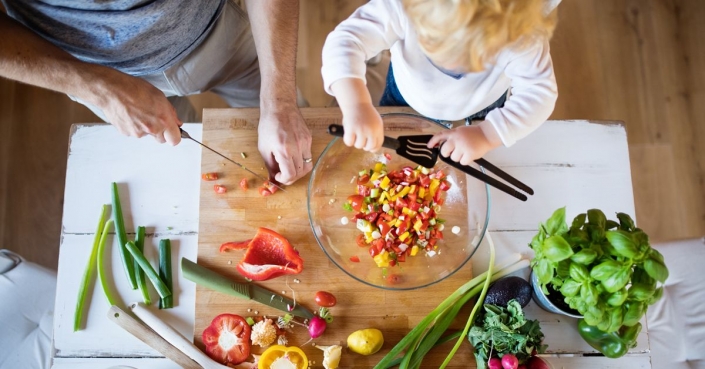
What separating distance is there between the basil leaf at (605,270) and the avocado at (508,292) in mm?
262

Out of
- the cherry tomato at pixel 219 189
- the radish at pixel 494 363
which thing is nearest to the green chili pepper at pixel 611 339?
the radish at pixel 494 363

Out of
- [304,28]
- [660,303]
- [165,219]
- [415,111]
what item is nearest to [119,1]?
[165,219]

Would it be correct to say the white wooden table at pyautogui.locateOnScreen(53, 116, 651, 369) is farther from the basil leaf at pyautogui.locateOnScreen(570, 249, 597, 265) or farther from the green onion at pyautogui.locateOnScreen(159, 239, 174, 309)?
the basil leaf at pyautogui.locateOnScreen(570, 249, 597, 265)

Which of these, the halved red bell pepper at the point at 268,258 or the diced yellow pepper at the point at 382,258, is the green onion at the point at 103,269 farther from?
the diced yellow pepper at the point at 382,258

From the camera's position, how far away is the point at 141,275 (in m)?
1.24

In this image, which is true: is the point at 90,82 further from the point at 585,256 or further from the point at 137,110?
the point at 585,256

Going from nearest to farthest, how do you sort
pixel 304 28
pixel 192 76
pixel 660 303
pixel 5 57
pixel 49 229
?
pixel 5 57 < pixel 660 303 < pixel 192 76 < pixel 49 229 < pixel 304 28

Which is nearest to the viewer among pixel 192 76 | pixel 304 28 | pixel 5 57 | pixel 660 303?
pixel 5 57

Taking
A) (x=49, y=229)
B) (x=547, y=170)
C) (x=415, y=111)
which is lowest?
(x=49, y=229)

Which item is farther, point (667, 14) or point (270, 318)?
point (667, 14)

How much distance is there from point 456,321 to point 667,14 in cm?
194

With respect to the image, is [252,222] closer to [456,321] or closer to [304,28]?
[456,321]

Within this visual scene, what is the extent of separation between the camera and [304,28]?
2.23 metres

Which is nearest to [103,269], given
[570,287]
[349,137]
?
[349,137]
